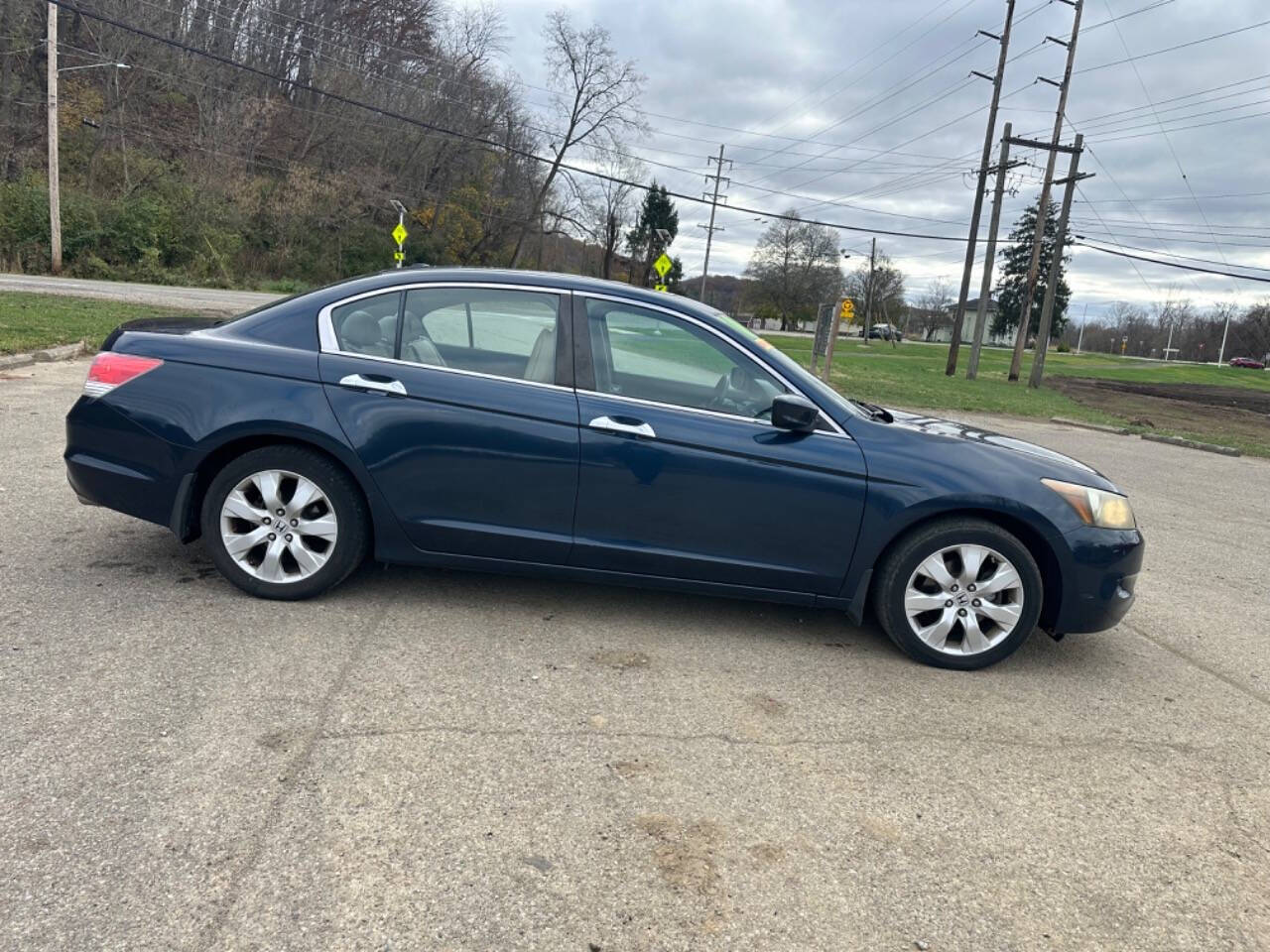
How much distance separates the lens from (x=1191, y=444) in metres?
15.3

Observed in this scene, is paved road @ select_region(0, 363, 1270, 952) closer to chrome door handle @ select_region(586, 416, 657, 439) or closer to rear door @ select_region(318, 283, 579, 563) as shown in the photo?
rear door @ select_region(318, 283, 579, 563)

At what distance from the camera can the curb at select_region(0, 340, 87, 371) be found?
10.3m

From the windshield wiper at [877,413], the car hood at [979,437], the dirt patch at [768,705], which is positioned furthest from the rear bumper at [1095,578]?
the dirt patch at [768,705]

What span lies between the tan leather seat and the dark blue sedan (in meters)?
0.01

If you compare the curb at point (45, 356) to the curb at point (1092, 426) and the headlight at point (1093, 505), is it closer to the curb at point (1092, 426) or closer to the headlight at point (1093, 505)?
the headlight at point (1093, 505)

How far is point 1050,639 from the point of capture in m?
4.53

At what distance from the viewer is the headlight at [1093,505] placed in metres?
3.95

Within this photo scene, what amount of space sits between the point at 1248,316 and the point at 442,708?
122925mm

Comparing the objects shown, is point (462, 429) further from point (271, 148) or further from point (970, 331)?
point (970, 331)

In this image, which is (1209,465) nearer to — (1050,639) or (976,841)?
(1050,639)

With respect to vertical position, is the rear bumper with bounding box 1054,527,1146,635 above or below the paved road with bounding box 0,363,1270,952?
above

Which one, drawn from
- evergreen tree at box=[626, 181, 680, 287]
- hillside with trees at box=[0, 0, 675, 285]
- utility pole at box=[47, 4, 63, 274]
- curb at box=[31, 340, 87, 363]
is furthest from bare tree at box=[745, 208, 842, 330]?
curb at box=[31, 340, 87, 363]

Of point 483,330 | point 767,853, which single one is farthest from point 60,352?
point 767,853

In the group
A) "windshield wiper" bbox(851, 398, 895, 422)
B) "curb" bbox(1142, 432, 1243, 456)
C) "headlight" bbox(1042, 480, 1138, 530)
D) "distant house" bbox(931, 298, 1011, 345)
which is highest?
"distant house" bbox(931, 298, 1011, 345)
